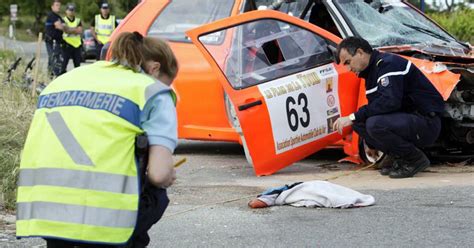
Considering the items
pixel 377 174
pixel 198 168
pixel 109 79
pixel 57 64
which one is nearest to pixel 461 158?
pixel 377 174

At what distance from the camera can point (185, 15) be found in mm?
9000

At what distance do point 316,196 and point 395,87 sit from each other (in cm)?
138

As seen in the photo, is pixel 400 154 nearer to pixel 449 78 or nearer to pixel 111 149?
pixel 449 78

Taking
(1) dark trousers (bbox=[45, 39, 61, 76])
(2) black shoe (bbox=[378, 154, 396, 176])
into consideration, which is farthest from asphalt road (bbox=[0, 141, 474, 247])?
(1) dark trousers (bbox=[45, 39, 61, 76])

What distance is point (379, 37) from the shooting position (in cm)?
823

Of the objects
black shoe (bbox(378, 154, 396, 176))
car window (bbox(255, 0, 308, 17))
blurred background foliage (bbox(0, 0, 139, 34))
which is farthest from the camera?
blurred background foliage (bbox(0, 0, 139, 34))

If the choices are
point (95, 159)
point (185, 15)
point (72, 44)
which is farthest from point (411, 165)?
point (72, 44)

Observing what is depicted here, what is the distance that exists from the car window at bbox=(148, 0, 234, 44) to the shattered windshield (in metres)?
1.28

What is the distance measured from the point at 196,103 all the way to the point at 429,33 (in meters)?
2.48

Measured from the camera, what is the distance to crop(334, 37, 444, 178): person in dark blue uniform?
7.04 metres

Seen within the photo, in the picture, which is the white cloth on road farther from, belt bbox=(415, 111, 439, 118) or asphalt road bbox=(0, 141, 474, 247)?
belt bbox=(415, 111, 439, 118)

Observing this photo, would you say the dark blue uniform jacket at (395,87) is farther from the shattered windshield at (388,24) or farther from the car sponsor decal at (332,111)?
the shattered windshield at (388,24)

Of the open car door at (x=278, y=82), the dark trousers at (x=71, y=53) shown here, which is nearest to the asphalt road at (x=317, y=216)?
the open car door at (x=278, y=82)

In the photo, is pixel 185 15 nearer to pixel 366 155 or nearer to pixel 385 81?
pixel 366 155
